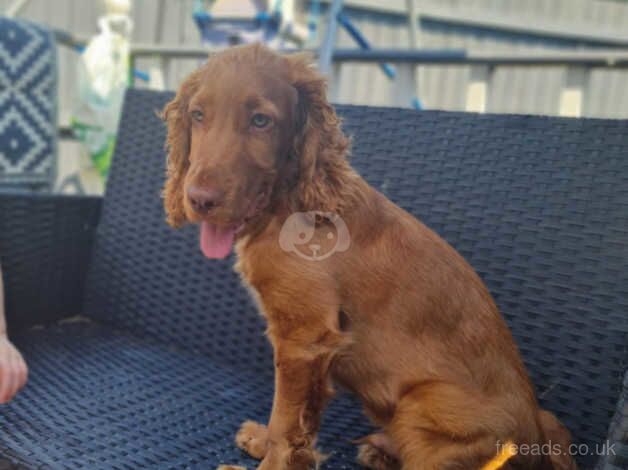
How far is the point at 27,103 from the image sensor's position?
273 centimetres

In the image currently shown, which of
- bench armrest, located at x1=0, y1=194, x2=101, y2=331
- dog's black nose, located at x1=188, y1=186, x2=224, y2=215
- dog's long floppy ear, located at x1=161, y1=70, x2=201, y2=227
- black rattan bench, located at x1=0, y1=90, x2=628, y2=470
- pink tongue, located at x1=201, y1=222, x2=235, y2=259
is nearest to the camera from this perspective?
dog's black nose, located at x1=188, y1=186, x2=224, y2=215

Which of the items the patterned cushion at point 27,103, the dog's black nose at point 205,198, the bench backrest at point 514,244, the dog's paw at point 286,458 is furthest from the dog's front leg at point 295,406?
the patterned cushion at point 27,103

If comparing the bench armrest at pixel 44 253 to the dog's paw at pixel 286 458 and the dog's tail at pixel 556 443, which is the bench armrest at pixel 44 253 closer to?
the dog's paw at pixel 286 458

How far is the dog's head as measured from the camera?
3.82 feet

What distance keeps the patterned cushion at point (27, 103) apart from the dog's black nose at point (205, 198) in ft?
6.29

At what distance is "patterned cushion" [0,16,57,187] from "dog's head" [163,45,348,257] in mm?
1687

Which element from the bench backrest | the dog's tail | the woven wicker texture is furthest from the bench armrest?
the dog's tail

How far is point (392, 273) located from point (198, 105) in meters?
0.55

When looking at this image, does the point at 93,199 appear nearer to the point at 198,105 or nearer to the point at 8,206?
the point at 8,206

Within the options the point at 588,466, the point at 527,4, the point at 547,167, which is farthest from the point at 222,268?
the point at 527,4

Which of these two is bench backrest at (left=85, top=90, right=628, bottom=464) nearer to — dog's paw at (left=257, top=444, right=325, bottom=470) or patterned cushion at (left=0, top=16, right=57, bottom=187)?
dog's paw at (left=257, top=444, right=325, bottom=470)

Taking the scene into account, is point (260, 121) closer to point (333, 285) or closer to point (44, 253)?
point (333, 285)

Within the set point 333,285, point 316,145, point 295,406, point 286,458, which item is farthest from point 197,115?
point 286,458

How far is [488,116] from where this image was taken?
1.69m
